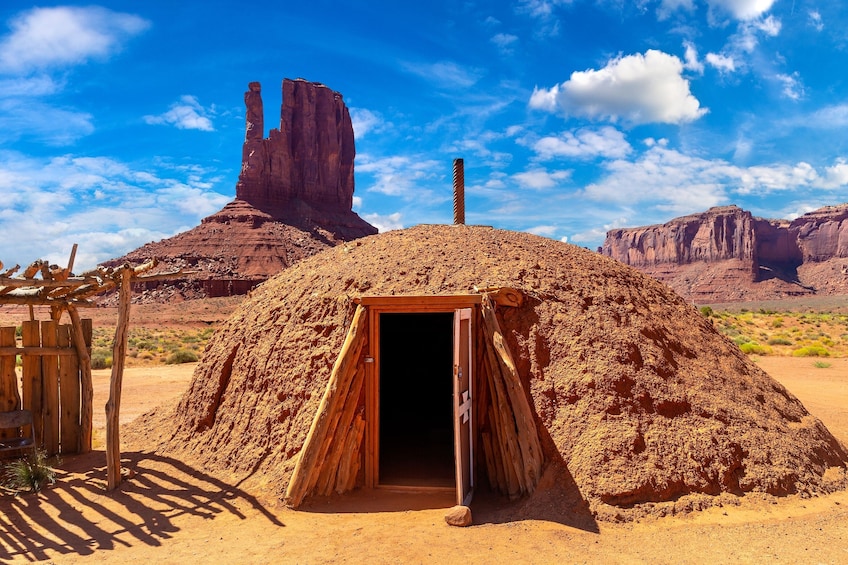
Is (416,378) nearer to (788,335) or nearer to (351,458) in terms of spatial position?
(351,458)

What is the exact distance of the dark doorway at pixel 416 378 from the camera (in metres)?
9.08

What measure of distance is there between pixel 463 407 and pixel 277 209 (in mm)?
62068

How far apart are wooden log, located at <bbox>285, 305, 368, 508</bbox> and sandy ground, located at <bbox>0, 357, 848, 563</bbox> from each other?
0.22 metres

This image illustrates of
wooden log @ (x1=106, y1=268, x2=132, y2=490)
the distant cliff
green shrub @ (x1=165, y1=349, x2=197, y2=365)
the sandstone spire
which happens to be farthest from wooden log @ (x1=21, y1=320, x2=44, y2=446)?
the distant cliff

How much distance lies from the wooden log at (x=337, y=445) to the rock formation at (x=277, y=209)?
46.3 m

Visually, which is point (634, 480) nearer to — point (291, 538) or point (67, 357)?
point (291, 538)

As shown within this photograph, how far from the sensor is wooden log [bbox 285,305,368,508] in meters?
5.89

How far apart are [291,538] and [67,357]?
173 inches

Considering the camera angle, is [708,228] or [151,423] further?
[708,228]

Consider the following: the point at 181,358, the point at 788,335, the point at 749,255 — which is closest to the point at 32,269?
the point at 181,358

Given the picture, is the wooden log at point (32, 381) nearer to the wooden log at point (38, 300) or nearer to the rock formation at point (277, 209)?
the wooden log at point (38, 300)

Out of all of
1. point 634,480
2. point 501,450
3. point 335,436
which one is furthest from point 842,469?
point 335,436

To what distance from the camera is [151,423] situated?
888 cm

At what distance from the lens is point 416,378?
37.3ft
